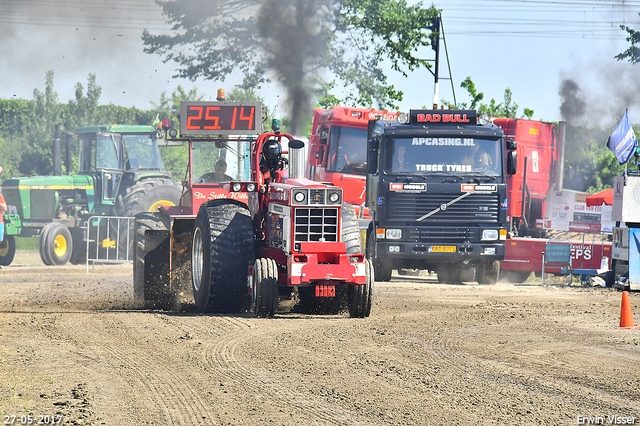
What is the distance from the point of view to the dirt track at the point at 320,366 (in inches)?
247

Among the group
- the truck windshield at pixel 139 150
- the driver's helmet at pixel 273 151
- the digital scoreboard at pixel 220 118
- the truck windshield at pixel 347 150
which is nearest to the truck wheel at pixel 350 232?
the driver's helmet at pixel 273 151

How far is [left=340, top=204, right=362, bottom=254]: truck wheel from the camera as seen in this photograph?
1120 centimetres

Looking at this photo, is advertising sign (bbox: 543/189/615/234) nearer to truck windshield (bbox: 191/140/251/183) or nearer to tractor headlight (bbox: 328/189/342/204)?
truck windshield (bbox: 191/140/251/183)

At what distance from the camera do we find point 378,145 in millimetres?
16656

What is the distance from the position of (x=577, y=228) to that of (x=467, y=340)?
17.2 meters

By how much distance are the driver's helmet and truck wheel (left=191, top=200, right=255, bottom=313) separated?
809 mm

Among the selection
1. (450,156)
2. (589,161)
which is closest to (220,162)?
(450,156)

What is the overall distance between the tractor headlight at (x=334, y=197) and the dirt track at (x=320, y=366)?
1.58 meters

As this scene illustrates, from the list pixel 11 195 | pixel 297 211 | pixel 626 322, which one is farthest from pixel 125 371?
pixel 11 195

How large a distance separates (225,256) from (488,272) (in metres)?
8.24

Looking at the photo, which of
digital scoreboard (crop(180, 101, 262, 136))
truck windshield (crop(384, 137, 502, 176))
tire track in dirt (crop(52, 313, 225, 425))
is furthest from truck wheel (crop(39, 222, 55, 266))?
tire track in dirt (crop(52, 313, 225, 425))

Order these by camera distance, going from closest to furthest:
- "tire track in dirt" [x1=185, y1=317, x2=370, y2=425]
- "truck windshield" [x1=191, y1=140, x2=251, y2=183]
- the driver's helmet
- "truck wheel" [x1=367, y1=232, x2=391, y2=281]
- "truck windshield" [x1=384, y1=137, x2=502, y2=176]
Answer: "tire track in dirt" [x1=185, y1=317, x2=370, y2=425], the driver's helmet, "truck windshield" [x1=191, y1=140, x2=251, y2=183], "truck windshield" [x1=384, y1=137, x2=502, y2=176], "truck wheel" [x1=367, y1=232, x2=391, y2=281]

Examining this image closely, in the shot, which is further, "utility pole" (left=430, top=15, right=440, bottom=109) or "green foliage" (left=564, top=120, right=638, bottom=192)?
"green foliage" (left=564, top=120, right=638, bottom=192)

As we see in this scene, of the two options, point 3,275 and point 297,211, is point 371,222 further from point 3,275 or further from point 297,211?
point 3,275
